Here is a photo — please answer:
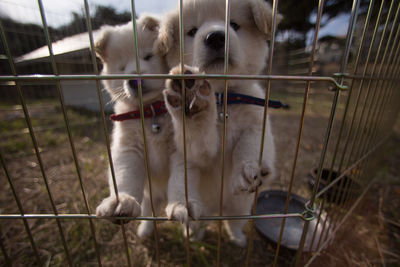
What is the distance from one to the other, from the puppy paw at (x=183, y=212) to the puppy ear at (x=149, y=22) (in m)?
0.99

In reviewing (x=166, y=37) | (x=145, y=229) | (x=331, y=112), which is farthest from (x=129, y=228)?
(x=331, y=112)

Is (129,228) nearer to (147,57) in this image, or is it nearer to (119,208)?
(119,208)

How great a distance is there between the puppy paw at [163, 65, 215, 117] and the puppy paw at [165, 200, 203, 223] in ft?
1.24

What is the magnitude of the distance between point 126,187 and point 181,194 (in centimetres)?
28

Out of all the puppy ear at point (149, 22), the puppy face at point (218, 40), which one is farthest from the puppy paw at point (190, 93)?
the puppy ear at point (149, 22)

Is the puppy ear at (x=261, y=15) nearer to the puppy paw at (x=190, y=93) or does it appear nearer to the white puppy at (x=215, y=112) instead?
the white puppy at (x=215, y=112)

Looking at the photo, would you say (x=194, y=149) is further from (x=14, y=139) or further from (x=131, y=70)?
(x=14, y=139)

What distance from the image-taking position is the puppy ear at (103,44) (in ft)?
3.98

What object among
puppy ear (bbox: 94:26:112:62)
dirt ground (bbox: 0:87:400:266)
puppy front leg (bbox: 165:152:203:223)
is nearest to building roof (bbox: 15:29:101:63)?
puppy ear (bbox: 94:26:112:62)

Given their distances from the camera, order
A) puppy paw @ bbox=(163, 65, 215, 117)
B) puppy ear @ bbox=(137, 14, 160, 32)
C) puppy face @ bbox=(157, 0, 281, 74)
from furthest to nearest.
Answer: puppy ear @ bbox=(137, 14, 160, 32) < puppy face @ bbox=(157, 0, 281, 74) < puppy paw @ bbox=(163, 65, 215, 117)

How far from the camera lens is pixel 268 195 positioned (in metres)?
1.62

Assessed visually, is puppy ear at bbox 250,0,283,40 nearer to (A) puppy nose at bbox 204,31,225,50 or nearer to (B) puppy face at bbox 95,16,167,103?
(A) puppy nose at bbox 204,31,225,50

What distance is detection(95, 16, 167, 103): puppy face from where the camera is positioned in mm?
1126

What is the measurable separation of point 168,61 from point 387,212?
76.6 inches
